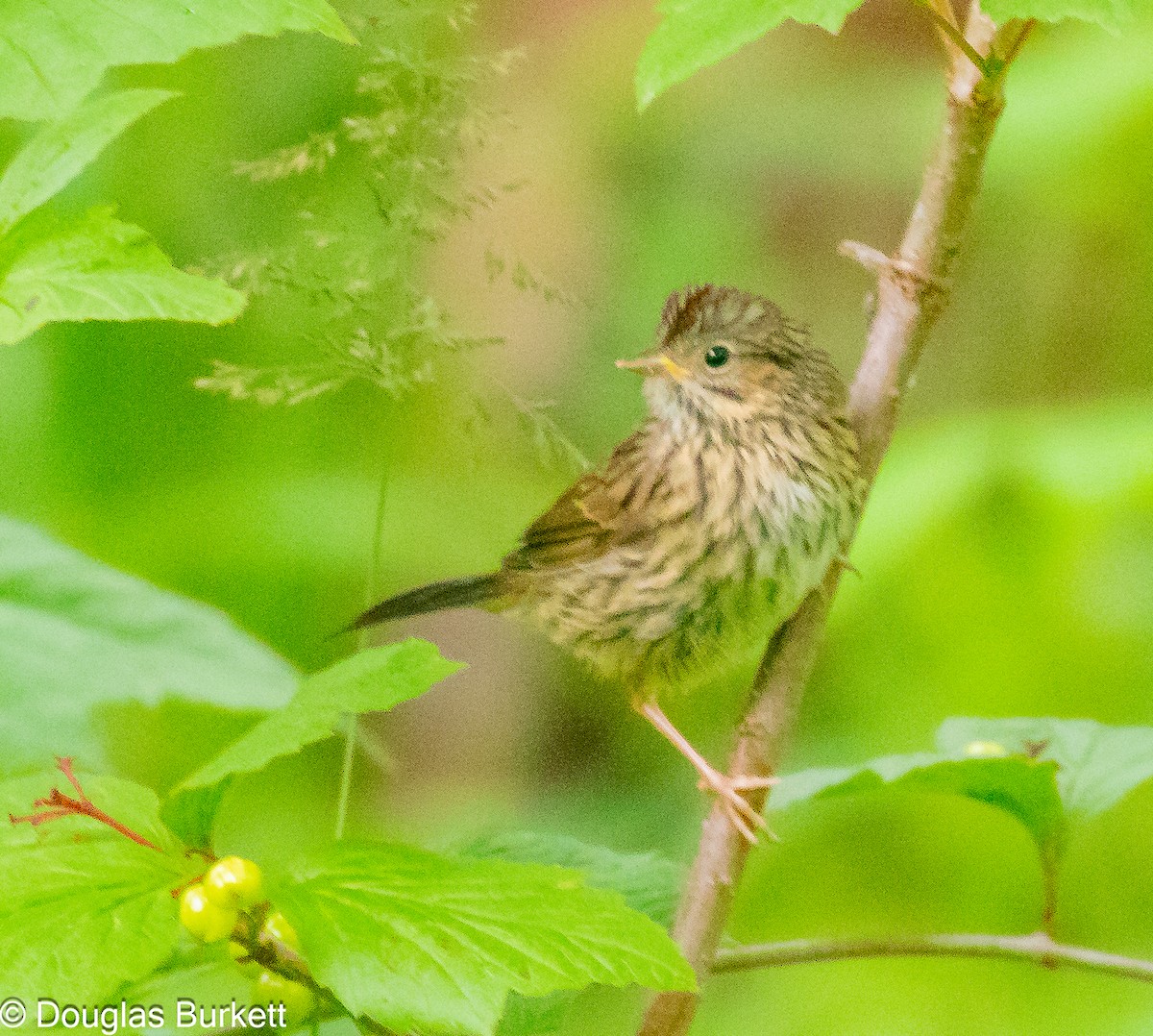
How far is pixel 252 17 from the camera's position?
1.94ft

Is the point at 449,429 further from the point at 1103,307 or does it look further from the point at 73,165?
the point at 1103,307

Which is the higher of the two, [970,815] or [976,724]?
[976,724]

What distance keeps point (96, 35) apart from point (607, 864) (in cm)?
63

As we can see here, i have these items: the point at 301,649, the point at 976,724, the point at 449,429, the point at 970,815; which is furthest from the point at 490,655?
the point at 976,724

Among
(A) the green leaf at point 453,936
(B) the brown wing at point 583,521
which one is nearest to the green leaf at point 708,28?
(A) the green leaf at point 453,936

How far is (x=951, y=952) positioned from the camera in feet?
2.73

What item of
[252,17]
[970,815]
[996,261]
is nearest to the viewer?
[252,17]

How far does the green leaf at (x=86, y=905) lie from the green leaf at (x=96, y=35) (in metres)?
0.35

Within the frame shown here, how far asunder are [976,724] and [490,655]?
758mm

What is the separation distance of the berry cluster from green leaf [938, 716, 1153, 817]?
1.62 ft

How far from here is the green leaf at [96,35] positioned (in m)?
0.57

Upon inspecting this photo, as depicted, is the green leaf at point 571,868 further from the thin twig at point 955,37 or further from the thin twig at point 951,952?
the thin twig at point 955,37

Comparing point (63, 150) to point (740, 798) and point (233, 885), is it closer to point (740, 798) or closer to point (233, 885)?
point (233, 885)

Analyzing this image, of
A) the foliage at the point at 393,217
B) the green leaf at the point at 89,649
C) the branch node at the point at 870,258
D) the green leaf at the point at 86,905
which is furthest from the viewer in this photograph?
the foliage at the point at 393,217
